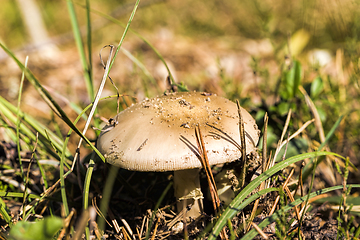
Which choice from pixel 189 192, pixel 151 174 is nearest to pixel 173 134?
pixel 189 192

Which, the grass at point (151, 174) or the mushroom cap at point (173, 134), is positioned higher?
A: the mushroom cap at point (173, 134)

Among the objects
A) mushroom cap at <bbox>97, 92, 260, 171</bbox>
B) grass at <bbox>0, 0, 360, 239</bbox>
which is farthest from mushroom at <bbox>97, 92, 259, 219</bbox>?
grass at <bbox>0, 0, 360, 239</bbox>

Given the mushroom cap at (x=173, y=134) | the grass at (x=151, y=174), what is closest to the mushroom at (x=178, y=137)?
the mushroom cap at (x=173, y=134)

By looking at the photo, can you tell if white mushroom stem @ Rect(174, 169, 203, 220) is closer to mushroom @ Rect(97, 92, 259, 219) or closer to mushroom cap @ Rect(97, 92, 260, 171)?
mushroom @ Rect(97, 92, 259, 219)

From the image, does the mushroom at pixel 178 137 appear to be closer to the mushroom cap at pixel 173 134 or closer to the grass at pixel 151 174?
the mushroom cap at pixel 173 134

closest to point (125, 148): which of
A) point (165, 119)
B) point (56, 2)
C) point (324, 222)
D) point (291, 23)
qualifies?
point (165, 119)

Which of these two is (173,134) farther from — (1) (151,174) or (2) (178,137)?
(1) (151,174)

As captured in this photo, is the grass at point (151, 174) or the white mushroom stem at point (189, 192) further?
the white mushroom stem at point (189, 192)

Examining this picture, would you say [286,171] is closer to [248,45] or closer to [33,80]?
[33,80]

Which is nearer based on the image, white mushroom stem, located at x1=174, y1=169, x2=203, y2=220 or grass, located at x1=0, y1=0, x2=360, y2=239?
grass, located at x1=0, y1=0, x2=360, y2=239
